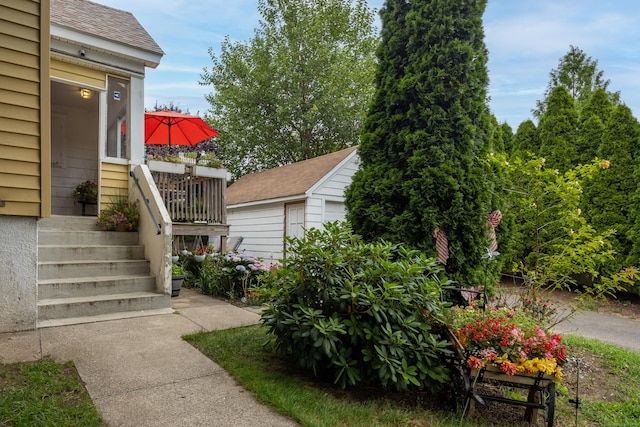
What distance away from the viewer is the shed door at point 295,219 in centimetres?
1001

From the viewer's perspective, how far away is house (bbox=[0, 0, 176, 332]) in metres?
3.87

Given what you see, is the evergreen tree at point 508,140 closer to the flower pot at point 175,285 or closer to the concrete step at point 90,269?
the flower pot at point 175,285

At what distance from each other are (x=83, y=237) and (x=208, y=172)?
264 centimetres

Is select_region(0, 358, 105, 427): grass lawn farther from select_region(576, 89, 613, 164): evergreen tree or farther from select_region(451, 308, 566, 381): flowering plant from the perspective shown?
select_region(576, 89, 613, 164): evergreen tree

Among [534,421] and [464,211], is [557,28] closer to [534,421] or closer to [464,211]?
[464,211]

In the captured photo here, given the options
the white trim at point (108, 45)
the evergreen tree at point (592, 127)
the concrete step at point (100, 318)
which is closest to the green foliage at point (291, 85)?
the evergreen tree at point (592, 127)

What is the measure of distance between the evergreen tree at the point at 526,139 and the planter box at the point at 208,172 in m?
9.01

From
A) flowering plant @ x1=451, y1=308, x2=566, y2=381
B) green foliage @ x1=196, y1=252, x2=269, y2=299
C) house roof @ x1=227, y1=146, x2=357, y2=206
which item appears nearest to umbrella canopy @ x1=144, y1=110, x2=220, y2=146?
house roof @ x1=227, y1=146, x2=357, y2=206

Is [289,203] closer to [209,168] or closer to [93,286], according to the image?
[209,168]

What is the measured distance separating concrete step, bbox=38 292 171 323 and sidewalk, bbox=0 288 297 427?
1.04 ft

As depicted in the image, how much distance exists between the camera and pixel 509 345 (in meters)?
2.67

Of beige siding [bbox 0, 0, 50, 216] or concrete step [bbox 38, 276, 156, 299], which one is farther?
concrete step [bbox 38, 276, 156, 299]

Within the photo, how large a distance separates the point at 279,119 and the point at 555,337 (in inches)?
613

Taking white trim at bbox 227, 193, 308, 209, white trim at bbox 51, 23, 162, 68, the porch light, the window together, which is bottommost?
white trim at bbox 227, 193, 308, 209
